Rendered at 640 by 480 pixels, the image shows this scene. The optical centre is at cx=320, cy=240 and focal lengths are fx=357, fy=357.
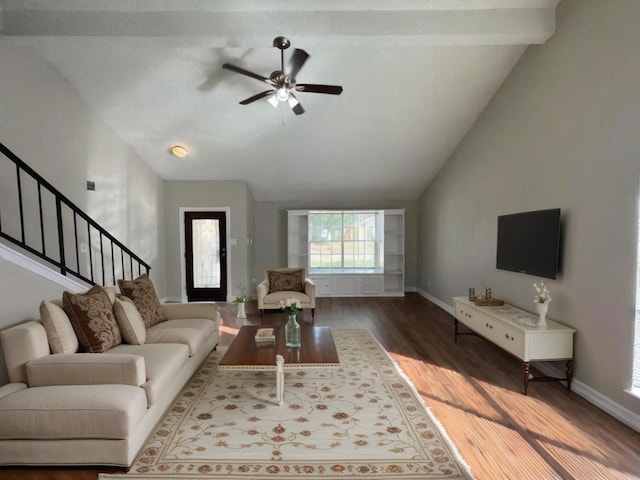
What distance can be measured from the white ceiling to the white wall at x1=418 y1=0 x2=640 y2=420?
0.44 m

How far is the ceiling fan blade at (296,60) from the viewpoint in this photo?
321 centimetres

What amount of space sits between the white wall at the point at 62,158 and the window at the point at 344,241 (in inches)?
126

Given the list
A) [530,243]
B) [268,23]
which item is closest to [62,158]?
[268,23]

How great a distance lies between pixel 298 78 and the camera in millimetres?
4461

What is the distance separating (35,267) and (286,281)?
11.2ft

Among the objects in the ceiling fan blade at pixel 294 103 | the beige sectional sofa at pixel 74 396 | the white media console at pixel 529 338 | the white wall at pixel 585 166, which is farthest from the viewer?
the ceiling fan blade at pixel 294 103

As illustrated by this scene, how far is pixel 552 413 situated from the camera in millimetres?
2717

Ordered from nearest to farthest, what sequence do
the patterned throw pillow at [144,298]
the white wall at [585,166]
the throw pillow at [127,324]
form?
1. the white wall at [585,166]
2. the throw pillow at [127,324]
3. the patterned throw pillow at [144,298]

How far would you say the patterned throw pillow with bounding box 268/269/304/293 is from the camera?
573 centimetres

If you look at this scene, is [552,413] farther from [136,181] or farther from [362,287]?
[136,181]

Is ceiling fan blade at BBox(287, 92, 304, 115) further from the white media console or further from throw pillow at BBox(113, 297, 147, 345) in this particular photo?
the white media console

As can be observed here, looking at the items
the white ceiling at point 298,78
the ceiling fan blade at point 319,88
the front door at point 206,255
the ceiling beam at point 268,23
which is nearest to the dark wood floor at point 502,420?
the front door at point 206,255

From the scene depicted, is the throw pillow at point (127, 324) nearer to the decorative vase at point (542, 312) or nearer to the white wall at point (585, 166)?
the decorative vase at point (542, 312)

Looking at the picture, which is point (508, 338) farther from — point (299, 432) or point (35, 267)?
point (35, 267)
